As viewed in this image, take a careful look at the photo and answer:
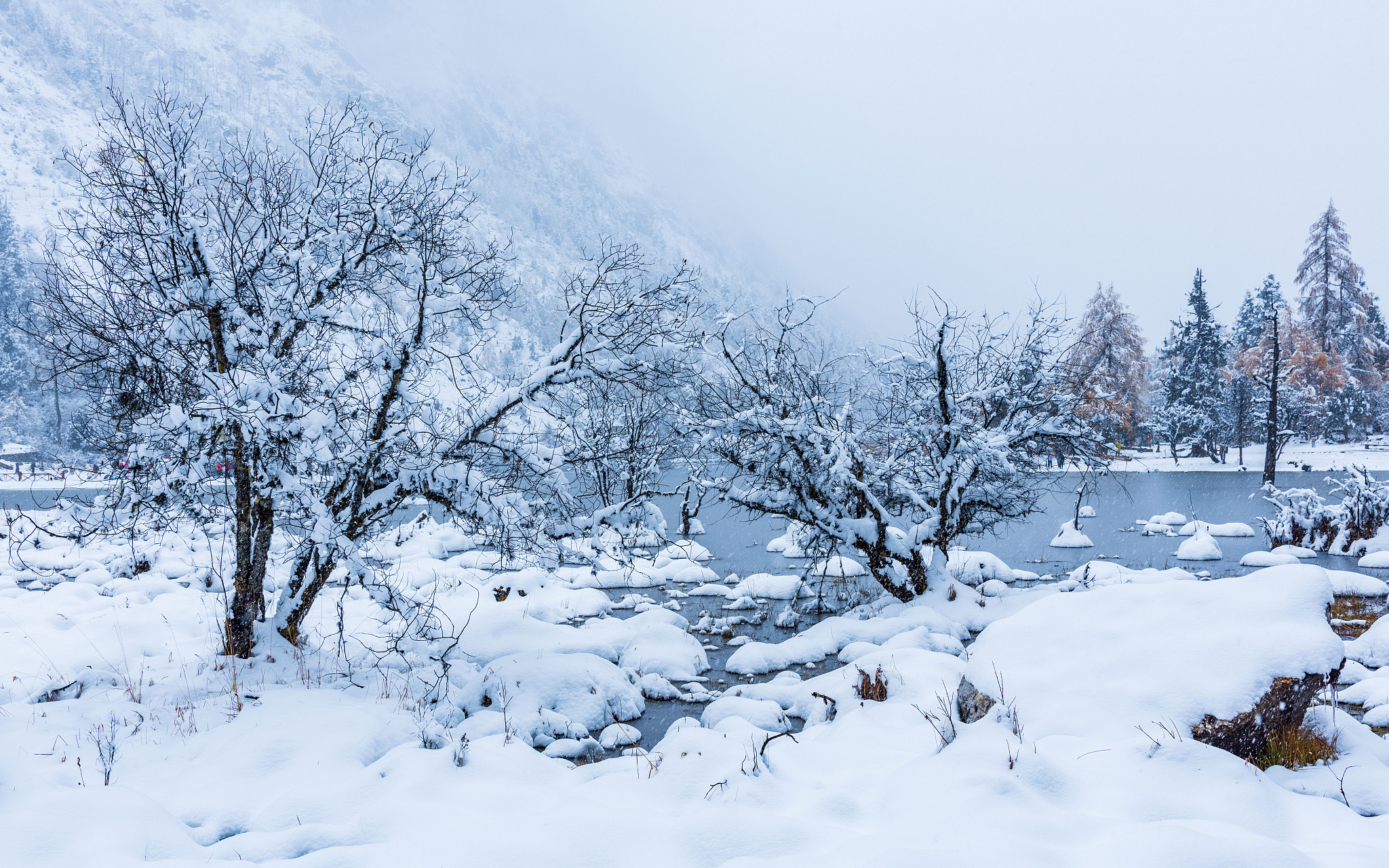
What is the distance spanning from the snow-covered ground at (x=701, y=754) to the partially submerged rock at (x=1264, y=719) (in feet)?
0.27

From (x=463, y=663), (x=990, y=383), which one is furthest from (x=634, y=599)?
(x=990, y=383)

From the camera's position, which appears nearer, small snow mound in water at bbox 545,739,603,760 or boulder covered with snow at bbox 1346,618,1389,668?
small snow mound in water at bbox 545,739,603,760

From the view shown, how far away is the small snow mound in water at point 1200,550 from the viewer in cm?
1623

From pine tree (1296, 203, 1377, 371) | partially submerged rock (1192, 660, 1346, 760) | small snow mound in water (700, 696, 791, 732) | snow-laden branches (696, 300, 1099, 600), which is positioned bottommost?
small snow mound in water (700, 696, 791, 732)

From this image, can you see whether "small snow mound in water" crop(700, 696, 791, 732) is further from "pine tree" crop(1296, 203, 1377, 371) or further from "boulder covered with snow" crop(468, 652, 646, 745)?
"pine tree" crop(1296, 203, 1377, 371)

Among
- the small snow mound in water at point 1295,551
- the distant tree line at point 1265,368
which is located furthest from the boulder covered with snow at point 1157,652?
the distant tree line at point 1265,368

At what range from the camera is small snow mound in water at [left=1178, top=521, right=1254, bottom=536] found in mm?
19427

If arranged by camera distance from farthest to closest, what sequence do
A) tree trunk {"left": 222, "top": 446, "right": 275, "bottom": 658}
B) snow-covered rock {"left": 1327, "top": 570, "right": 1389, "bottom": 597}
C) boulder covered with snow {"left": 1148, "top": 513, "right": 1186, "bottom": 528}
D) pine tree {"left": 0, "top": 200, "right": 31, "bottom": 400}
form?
1. pine tree {"left": 0, "top": 200, "right": 31, "bottom": 400}
2. boulder covered with snow {"left": 1148, "top": 513, "right": 1186, "bottom": 528}
3. snow-covered rock {"left": 1327, "top": 570, "right": 1389, "bottom": 597}
4. tree trunk {"left": 222, "top": 446, "right": 275, "bottom": 658}

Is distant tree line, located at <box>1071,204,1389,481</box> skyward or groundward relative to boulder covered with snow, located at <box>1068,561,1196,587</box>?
skyward

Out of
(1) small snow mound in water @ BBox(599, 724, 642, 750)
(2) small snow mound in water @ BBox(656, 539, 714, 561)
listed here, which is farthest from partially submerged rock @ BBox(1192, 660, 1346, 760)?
(2) small snow mound in water @ BBox(656, 539, 714, 561)

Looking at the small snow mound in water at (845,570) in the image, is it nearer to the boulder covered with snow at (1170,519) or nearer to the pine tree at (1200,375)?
the boulder covered with snow at (1170,519)

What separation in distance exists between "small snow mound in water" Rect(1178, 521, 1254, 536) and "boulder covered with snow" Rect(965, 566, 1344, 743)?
1713 cm

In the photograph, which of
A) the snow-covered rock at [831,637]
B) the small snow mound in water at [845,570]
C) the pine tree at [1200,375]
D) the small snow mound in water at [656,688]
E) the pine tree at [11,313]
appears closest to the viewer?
the small snow mound in water at [656,688]

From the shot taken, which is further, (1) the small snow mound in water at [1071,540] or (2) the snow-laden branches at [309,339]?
(1) the small snow mound in water at [1071,540]
